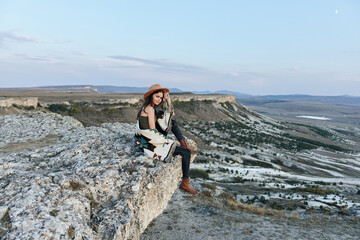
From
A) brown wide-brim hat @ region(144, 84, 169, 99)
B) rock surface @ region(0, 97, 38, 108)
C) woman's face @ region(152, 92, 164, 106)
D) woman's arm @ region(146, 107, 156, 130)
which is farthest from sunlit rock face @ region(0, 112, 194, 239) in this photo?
rock surface @ region(0, 97, 38, 108)

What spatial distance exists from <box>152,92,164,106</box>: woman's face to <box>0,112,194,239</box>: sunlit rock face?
71.4 inches

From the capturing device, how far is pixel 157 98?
697 centimetres

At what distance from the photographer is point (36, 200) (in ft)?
15.9

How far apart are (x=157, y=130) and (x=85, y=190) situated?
8.75 feet

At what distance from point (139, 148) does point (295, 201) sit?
18.5 meters

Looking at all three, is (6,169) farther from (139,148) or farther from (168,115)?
(168,115)

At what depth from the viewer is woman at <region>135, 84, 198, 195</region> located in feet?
22.1

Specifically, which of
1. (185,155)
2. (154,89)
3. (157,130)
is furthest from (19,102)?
(185,155)

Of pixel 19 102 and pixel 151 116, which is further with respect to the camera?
pixel 19 102

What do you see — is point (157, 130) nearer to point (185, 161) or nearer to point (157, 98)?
point (157, 98)

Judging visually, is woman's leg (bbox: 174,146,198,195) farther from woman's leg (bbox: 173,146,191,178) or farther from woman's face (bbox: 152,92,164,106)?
woman's face (bbox: 152,92,164,106)

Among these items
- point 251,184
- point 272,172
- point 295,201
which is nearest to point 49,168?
point 295,201

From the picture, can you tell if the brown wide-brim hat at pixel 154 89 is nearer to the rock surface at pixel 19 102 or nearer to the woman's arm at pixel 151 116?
the woman's arm at pixel 151 116

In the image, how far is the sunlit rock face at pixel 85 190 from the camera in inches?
176
